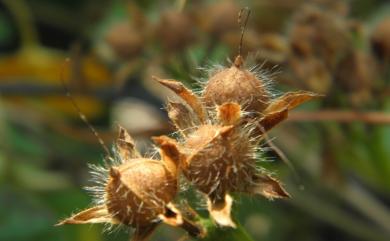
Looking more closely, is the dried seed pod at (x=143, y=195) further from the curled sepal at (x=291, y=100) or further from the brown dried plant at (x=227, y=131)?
the curled sepal at (x=291, y=100)

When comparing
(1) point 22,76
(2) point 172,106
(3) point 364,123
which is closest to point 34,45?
(1) point 22,76

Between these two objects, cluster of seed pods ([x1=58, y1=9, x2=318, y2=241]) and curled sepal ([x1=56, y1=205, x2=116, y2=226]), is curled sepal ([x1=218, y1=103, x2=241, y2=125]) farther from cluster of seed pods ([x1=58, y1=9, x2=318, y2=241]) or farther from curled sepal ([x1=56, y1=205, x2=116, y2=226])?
curled sepal ([x1=56, y1=205, x2=116, y2=226])

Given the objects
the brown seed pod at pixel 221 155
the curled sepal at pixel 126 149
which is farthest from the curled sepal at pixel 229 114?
the curled sepal at pixel 126 149

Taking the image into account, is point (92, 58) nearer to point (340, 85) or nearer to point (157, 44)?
point (157, 44)

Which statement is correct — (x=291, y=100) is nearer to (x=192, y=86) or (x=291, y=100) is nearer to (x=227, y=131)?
(x=227, y=131)

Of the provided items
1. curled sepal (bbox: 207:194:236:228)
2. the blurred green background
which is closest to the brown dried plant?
curled sepal (bbox: 207:194:236:228)

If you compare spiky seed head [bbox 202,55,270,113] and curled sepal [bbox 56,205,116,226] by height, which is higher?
spiky seed head [bbox 202,55,270,113]

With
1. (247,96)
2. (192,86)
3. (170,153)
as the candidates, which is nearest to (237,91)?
(247,96)
